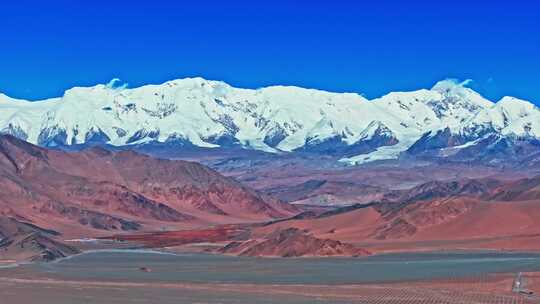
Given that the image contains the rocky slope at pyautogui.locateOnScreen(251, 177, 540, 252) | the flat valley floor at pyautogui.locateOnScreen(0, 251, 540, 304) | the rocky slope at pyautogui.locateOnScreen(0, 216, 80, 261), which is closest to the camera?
the flat valley floor at pyautogui.locateOnScreen(0, 251, 540, 304)

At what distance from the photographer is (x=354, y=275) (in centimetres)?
9469

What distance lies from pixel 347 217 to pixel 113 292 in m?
94.7

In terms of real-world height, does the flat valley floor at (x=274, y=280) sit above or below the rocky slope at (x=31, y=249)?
below

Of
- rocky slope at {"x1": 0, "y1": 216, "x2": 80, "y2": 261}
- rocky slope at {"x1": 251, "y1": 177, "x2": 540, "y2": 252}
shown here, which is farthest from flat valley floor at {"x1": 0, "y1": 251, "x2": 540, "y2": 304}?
rocky slope at {"x1": 251, "y1": 177, "x2": 540, "y2": 252}

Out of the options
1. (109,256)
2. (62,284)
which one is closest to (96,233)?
(109,256)

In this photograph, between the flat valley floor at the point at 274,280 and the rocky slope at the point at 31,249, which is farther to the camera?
the rocky slope at the point at 31,249

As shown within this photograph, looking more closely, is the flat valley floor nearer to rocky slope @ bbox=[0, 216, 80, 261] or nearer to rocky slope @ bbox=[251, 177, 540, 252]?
rocky slope @ bbox=[0, 216, 80, 261]

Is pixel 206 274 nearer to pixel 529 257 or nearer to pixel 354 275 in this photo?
pixel 354 275

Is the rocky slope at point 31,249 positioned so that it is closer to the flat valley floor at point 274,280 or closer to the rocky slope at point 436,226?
the flat valley floor at point 274,280

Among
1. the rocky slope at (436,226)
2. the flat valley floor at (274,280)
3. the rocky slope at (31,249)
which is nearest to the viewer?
the flat valley floor at (274,280)

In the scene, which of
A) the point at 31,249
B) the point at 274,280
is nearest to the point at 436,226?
the point at 31,249

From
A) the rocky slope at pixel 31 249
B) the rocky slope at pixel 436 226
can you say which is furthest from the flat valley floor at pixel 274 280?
the rocky slope at pixel 436 226

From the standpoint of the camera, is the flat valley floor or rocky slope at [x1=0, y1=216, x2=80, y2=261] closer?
the flat valley floor

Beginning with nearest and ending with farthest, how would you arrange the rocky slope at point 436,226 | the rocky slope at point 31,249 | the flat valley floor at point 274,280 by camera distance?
the flat valley floor at point 274,280
the rocky slope at point 31,249
the rocky slope at point 436,226
